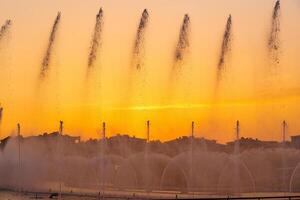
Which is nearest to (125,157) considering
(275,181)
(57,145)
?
(57,145)

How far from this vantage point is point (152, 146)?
100 metres

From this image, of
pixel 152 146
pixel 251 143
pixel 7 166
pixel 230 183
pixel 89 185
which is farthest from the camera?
pixel 251 143

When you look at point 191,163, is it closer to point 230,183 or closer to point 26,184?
point 230,183

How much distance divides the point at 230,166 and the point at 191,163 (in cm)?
448

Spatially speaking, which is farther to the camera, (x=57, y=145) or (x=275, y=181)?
(x=57, y=145)

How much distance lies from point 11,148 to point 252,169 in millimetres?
31520

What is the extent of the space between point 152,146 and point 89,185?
2634 centimetres

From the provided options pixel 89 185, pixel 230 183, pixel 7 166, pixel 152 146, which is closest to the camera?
pixel 230 183

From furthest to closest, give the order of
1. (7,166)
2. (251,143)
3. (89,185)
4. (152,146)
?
(251,143) < (152,146) < (7,166) < (89,185)

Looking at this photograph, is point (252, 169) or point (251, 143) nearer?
point (252, 169)

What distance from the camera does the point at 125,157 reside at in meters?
88.8

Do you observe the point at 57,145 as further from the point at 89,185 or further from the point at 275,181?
the point at 275,181

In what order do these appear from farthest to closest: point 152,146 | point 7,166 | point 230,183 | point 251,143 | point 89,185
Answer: point 251,143
point 152,146
point 7,166
point 89,185
point 230,183

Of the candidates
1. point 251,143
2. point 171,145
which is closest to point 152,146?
point 171,145
